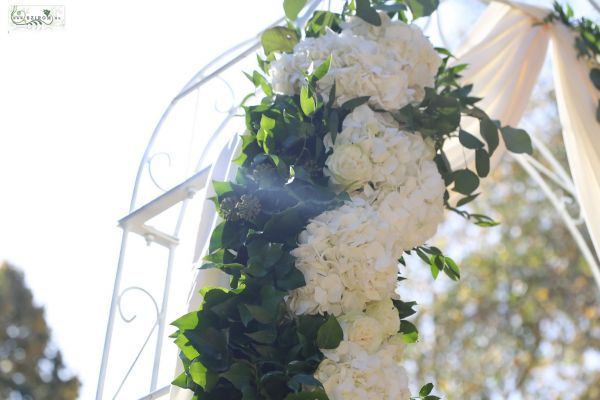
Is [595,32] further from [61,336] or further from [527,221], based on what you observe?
[61,336]

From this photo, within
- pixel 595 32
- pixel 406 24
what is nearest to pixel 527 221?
pixel 595 32

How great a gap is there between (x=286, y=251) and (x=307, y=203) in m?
0.11

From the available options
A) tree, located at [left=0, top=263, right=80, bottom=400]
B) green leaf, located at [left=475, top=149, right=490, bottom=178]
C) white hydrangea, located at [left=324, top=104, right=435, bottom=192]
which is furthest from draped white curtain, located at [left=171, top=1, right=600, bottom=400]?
tree, located at [left=0, top=263, right=80, bottom=400]

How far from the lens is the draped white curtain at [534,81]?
11.3 feet

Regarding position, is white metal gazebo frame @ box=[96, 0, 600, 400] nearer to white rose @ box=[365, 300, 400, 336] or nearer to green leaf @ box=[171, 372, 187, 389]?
green leaf @ box=[171, 372, 187, 389]

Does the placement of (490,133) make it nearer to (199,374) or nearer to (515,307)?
(199,374)

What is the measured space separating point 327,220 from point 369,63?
0.43 metres

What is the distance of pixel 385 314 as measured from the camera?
178 cm

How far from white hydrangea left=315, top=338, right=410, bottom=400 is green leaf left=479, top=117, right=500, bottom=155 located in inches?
29.1

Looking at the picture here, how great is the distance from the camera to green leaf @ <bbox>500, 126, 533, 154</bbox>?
219cm

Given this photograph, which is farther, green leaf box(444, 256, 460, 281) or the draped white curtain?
the draped white curtain

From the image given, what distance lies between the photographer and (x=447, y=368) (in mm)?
9914

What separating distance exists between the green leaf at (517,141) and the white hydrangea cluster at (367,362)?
629mm

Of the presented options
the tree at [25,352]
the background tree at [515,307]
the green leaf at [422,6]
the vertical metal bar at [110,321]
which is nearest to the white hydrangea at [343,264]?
the green leaf at [422,6]
